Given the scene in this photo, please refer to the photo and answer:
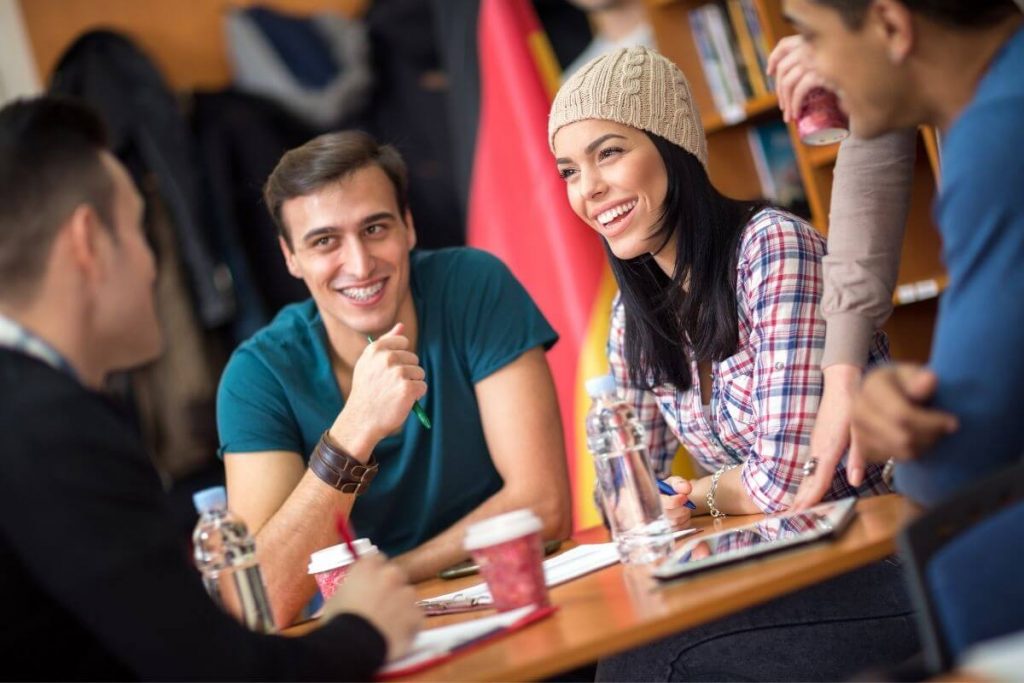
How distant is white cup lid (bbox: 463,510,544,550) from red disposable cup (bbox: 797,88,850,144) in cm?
74

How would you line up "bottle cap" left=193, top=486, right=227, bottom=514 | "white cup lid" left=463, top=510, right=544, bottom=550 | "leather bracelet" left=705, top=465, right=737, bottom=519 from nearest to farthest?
"white cup lid" left=463, top=510, right=544, bottom=550 → "bottle cap" left=193, top=486, right=227, bottom=514 → "leather bracelet" left=705, top=465, right=737, bottom=519

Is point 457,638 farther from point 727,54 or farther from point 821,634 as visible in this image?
point 727,54

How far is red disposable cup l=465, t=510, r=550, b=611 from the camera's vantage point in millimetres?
1410

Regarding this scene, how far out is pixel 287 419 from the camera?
90.4 inches

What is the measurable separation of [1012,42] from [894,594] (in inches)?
28.1

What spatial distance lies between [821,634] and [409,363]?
90cm

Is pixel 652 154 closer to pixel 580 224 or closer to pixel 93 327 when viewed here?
pixel 93 327

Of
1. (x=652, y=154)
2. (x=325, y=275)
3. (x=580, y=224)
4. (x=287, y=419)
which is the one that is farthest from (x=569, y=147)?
(x=580, y=224)

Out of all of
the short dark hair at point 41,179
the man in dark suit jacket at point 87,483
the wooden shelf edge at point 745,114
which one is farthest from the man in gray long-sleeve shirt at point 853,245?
the wooden shelf edge at point 745,114

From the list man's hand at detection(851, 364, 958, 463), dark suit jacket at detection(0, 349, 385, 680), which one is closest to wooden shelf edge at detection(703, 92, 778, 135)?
man's hand at detection(851, 364, 958, 463)

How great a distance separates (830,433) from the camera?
1678 mm

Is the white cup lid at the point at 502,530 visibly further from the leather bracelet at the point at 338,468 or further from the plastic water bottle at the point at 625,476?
the leather bracelet at the point at 338,468

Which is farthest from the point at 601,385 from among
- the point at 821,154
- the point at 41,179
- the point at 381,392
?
the point at 821,154

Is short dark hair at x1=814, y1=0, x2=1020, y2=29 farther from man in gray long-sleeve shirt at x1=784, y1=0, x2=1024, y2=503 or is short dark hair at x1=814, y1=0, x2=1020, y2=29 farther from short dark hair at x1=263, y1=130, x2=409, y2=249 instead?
short dark hair at x1=263, y1=130, x2=409, y2=249
